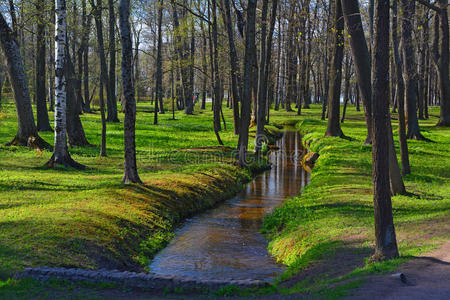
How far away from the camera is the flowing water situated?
31.8ft

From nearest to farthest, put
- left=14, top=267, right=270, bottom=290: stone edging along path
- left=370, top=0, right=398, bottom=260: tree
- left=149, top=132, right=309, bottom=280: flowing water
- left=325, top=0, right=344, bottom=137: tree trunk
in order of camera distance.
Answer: left=14, top=267, right=270, bottom=290: stone edging along path, left=370, top=0, right=398, bottom=260: tree, left=149, top=132, right=309, bottom=280: flowing water, left=325, top=0, right=344, bottom=137: tree trunk

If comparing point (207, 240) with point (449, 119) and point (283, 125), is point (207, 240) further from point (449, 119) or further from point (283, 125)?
A: point (283, 125)

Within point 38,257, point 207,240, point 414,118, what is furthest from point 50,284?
point 414,118

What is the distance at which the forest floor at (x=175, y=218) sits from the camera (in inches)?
289

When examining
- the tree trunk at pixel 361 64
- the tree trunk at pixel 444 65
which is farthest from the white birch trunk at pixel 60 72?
the tree trunk at pixel 444 65

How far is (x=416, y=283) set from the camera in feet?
20.7

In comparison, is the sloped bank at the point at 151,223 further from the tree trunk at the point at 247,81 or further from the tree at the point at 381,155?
the tree at the point at 381,155

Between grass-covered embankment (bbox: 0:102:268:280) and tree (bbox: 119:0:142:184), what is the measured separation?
588mm

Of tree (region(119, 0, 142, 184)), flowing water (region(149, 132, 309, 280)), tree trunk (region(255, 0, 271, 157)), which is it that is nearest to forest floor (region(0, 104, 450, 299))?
flowing water (region(149, 132, 309, 280))

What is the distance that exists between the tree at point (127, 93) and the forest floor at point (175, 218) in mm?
665

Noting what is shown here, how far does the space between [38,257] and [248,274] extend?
158 inches

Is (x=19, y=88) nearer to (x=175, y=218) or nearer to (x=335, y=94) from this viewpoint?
(x=175, y=218)

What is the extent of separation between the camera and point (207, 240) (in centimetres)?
1187

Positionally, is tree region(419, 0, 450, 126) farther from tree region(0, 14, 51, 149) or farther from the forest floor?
tree region(0, 14, 51, 149)
